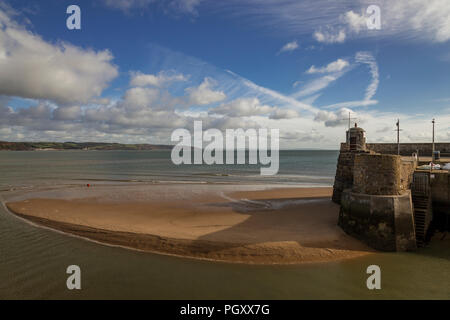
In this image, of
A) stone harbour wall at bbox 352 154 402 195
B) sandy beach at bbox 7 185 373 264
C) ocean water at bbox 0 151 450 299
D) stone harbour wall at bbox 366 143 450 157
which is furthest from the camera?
stone harbour wall at bbox 366 143 450 157

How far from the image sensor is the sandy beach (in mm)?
10039

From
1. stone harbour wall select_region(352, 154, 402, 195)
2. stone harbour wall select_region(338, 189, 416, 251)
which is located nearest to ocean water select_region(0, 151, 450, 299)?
stone harbour wall select_region(338, 189, 416, 251)

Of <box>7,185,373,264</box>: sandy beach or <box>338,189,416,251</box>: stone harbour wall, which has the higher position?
<box>338,189,416,251</box>: stone harbour wall

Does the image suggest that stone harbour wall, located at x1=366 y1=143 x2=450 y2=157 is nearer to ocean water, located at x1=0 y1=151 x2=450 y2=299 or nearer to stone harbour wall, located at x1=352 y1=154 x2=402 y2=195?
ocean water, located at x1=0 y1=151 x2=450 y2=299

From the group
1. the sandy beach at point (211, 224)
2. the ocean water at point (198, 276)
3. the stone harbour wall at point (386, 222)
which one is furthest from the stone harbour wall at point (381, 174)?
the ocean water at point (198, 276)

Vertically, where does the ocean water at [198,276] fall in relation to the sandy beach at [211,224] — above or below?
below

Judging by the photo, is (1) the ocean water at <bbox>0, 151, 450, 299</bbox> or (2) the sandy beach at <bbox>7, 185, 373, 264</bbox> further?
(2) the sandy beach at <bbox>7, 185, 373, 264</bbox>

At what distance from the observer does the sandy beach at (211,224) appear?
10039mm

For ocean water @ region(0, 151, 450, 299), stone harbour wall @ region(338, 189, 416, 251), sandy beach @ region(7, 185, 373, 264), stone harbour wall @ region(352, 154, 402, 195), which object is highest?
stone harbour wall @ region(352, 154, 402, 195)

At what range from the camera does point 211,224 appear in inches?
520

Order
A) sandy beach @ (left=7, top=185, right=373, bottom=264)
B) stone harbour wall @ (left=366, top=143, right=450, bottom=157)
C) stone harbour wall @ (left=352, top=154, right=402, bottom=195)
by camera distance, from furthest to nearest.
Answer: stone harbour wall @ (left=366, top=143, right=450, bottom=157) < stone harbour wall @ (left=352, top=154, right=402, bottom=195) < sandy beach @ (left=7, top=185, right=373, bottom=264)

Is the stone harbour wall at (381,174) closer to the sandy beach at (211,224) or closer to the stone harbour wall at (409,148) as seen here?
the sandy beach at (211,224)

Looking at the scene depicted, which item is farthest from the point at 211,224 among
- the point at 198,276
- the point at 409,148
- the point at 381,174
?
the point at 409,148
